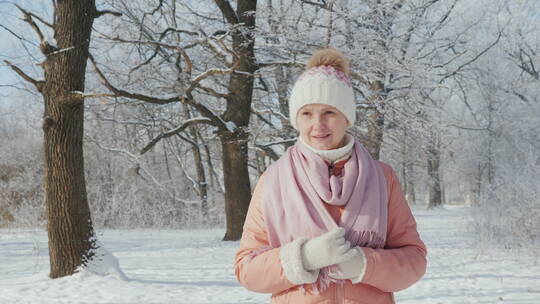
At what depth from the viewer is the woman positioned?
164 centimetres

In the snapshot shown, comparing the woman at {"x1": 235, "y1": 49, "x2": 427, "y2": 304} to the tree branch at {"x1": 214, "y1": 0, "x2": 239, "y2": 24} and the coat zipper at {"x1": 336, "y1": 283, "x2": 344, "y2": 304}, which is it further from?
the tree branch at {"x1": 214, "y1": 0, "x2": 239, "y2": 24}

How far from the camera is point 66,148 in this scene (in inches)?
242

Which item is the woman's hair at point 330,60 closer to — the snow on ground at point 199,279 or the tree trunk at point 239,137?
the snow on ground at point 199,279

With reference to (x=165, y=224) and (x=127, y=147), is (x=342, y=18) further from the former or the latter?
(x=127, y=147)

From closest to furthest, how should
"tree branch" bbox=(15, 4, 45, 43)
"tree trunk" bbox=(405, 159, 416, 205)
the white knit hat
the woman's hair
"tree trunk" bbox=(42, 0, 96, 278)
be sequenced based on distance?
the white knit hat < the woman's hair < "tree trunk" bbox=(42, 0, 96, 278) < "tree branch" bbox=(15, 4, 45, 43) < "tree trunk" bbox=(405, 159, 416, 205)

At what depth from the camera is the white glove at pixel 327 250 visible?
5.18ft

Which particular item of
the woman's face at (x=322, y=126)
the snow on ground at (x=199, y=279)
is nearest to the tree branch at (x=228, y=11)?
the snow on ground at (x=199, y=279)

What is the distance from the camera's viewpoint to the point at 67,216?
6.07 m

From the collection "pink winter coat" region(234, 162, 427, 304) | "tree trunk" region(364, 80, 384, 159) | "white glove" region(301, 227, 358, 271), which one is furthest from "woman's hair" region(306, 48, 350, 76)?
"tree trunk" region(364, 80, 384, 159)

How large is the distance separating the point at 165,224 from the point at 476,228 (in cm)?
1110

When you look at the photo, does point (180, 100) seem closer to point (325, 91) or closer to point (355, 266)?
point (325, 91)

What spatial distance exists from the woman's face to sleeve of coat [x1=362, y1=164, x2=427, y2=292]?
26 cm

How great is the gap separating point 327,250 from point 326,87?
0.62 metres

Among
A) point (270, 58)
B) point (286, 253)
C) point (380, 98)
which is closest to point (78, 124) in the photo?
point (286, 253)
